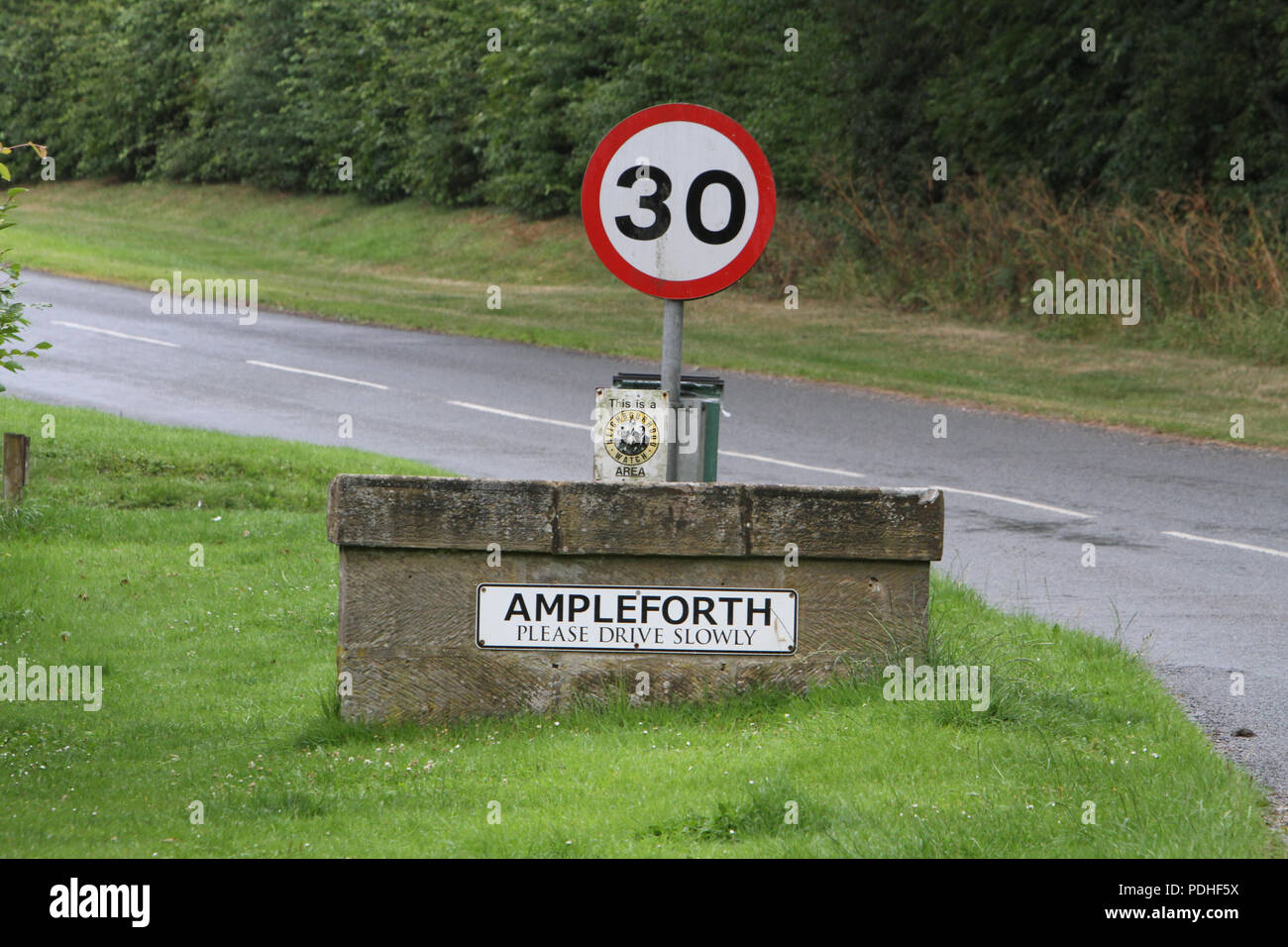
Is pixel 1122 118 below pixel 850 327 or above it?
above

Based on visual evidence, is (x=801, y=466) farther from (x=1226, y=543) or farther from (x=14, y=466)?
(x=14, y=466)

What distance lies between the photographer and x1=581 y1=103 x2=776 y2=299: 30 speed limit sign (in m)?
5.77

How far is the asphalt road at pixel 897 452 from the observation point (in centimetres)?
792

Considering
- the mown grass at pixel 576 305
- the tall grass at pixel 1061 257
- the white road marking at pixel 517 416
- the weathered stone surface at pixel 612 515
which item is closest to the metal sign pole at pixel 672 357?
the weathered stone surface at pixel 612 515

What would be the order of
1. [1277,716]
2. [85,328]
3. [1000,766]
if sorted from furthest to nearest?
[85,328], [1277,716], [1000,766]

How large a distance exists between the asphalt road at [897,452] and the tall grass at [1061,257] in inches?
170

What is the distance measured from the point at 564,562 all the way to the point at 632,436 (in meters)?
0.58

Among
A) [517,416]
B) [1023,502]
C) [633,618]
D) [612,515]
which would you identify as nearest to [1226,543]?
[1023,502]

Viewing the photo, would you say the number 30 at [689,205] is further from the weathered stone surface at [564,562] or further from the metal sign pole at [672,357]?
the weathered stone surface at [564,562]

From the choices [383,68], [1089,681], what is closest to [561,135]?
[383,68]

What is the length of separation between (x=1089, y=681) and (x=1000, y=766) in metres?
1.43

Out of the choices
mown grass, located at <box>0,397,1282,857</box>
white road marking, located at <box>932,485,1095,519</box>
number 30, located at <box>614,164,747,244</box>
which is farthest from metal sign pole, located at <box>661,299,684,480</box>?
white road marking, located at <box>932,485,1095,519</box>
